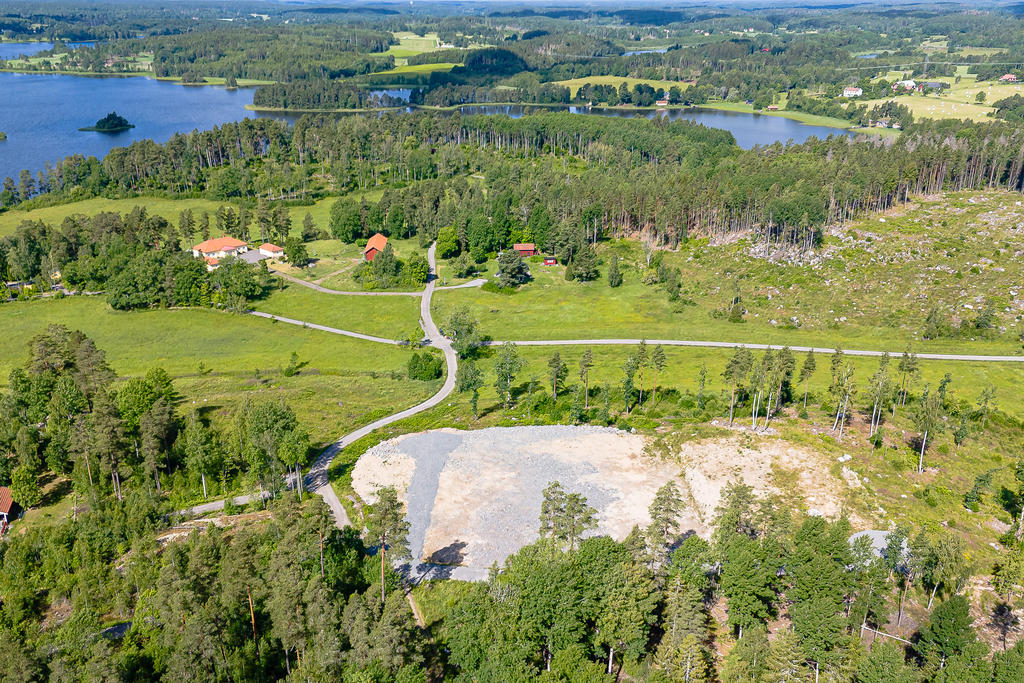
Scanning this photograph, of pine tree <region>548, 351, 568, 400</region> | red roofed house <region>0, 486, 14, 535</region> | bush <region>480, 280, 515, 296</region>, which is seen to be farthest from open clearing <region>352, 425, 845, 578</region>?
bush <region>480, 280, 515, 296</region>

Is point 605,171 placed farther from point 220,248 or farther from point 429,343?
point 429,343

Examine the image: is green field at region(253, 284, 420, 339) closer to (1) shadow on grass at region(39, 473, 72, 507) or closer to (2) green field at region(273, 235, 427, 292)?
(2) green field at region(273, 235, 427, 292)

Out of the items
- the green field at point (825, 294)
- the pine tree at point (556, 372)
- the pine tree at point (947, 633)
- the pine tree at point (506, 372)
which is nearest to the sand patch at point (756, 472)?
the pine tree at point (947, 633)

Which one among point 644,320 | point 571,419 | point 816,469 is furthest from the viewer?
point 644,320

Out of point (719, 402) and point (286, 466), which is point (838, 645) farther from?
point (286, 466)

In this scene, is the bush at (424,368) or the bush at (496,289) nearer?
the bush at (424,368)

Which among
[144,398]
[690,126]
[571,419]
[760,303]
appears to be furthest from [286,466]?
[690,126]

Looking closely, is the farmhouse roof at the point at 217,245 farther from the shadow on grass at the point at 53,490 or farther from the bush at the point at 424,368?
the shadow on grass at the point at 53,490
